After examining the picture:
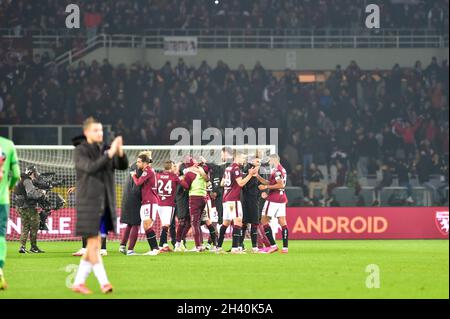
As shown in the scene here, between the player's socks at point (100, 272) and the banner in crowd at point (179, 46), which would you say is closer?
the player's socks at point (100, 272)

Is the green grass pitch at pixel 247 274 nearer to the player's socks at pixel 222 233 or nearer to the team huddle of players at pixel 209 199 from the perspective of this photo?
the player's socks at pixel 222 233

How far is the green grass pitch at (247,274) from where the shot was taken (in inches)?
485

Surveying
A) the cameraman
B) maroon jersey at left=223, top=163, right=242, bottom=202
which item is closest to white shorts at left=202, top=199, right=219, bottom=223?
maroon jersey at left=223, top=163, right=242, bottom=202

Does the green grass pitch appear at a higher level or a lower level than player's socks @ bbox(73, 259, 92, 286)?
lower

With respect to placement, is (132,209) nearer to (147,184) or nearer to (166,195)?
(147,184)

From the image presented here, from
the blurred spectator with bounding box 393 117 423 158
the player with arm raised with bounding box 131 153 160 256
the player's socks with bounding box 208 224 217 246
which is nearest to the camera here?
the player with arm raised with bounding box 131 153 160 256

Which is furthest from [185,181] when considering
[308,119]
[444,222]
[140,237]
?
[308,119]

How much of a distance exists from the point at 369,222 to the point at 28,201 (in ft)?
39.4

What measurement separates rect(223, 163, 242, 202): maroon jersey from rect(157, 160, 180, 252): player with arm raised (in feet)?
4.41

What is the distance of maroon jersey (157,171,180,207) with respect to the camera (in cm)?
2102

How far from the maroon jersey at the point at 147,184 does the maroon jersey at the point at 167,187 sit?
2.40ft

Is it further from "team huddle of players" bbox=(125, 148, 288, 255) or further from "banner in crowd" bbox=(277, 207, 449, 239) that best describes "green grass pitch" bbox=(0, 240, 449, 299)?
"banner in crowd" bbox=(277, 207, 449, 239)

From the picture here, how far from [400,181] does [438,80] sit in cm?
534

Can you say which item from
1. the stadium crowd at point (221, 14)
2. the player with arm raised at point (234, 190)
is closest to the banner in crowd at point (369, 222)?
the player with arm raised at point (234, 190)
